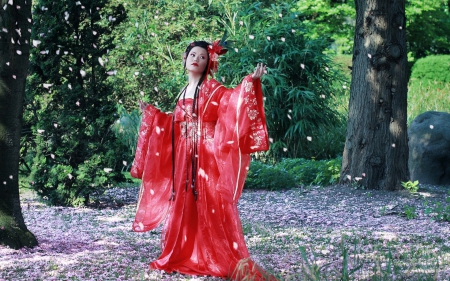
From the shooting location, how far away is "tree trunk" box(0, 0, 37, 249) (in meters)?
5.13

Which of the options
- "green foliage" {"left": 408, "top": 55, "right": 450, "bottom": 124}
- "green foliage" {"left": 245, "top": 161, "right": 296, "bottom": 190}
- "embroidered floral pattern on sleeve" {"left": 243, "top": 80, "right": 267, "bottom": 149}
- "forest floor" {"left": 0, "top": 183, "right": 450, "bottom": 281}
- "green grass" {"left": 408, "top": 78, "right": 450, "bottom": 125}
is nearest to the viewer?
"embroidered floral pattern on sleeve" {"left": 243, "top": 80, "right": 267, "bottom": 149}

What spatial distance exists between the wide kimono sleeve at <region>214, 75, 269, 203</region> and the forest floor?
2.10 feet

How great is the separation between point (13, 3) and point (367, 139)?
4922 mm

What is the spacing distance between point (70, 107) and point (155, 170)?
129 inches

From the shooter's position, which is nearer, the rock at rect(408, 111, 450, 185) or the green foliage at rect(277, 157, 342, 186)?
the green foliage at rect(277, 157, 342, 186)

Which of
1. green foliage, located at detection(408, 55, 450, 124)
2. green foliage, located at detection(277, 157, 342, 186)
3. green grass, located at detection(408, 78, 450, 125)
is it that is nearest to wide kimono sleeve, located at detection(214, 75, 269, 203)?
green foliage, located at detection(277, 157, 342, 186)

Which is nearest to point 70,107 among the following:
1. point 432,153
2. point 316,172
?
point 316,172

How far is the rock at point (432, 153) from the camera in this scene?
34.1 feet

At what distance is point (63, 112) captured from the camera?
795 cm

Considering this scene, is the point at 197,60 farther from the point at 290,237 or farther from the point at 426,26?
the point at 426,26

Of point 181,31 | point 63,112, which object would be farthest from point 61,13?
point 181,31

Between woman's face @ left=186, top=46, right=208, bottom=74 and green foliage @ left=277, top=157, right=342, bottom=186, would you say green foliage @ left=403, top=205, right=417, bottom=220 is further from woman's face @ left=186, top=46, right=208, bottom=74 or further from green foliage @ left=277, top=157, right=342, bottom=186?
woman's face @ left=186, top=46, right=208, bottom=74

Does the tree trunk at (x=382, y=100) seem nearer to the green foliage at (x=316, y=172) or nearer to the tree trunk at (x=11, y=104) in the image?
the green foliage at (x=316, y=172)

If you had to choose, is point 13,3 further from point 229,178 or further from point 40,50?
point 40,50
